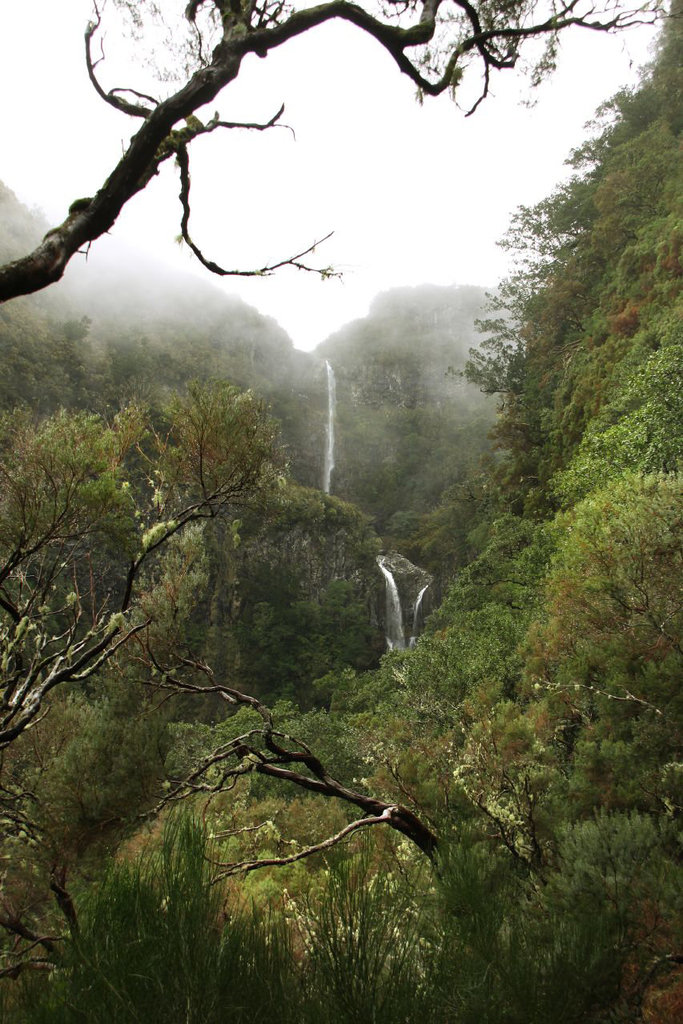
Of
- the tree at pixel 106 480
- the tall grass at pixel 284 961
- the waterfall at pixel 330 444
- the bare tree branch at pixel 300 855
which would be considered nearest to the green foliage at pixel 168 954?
the tall grass at pixel 284 961

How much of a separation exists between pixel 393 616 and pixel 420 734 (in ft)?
88.3

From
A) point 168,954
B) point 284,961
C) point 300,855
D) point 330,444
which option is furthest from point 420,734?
point 330,444

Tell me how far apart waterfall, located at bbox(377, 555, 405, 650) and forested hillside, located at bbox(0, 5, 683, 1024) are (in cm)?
1302

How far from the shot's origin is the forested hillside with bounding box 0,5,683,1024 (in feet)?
4.17

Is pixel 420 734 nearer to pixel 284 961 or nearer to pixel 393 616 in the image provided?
pixel 284 961

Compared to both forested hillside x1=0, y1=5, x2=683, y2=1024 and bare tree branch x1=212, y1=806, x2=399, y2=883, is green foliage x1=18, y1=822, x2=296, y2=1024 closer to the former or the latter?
forested hillside x1=0, y1=5, x2=683, y2=1024

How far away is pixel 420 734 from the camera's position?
30.7ft

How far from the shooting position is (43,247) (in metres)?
2.04

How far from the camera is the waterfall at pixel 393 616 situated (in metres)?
34.5

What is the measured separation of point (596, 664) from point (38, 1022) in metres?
5.59

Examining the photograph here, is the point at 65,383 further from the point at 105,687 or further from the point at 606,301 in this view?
the point at 606,301

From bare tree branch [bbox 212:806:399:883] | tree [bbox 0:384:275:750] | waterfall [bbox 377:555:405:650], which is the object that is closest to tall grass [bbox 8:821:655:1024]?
bare tree branch [bbox 212:806:399:883]

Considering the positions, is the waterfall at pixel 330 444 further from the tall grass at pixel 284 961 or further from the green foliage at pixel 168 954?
the green foliage at pixel 168 954

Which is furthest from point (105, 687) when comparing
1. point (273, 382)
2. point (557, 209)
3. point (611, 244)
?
point (273, 382)
